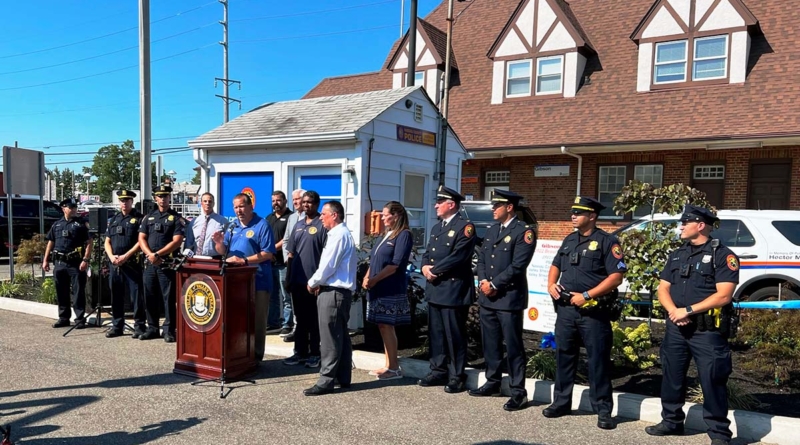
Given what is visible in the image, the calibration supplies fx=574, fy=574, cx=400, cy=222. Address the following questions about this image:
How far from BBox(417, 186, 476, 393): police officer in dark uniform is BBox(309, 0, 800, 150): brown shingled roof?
1061 cm

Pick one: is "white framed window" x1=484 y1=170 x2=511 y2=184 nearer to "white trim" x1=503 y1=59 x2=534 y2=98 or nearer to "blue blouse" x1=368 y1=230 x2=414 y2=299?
"white trim" x1=503 y1=59 x2=534 y2=98

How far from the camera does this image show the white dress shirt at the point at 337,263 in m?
5.14

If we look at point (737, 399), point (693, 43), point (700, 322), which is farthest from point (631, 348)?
point (693, 43)

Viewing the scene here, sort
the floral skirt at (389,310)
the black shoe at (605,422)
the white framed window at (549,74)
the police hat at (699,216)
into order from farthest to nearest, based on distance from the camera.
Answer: the white framed window at (549,74), the floral skirt at (389,310), the black shoe at (605,422), the police hat at (699,216)

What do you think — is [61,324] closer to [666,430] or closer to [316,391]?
[316,391]

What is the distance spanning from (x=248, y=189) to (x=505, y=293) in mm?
4804

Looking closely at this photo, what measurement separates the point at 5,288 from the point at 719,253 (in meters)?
11.0

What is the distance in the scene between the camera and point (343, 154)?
7.58 meters

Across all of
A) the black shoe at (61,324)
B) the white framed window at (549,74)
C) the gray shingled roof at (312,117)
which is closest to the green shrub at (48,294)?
the black shoe at (61,324)

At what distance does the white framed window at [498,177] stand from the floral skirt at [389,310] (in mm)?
11958

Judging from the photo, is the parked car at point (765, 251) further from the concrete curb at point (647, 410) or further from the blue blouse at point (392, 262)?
the blue blouse at point (392, 262)

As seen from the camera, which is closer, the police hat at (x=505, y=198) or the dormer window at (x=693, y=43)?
the police hat at (x=505, y=198)

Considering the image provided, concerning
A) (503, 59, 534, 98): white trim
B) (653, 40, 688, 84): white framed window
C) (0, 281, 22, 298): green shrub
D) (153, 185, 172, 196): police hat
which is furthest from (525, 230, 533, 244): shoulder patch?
(503, 59, 534, 98): white trim

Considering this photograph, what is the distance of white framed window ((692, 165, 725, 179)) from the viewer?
1432 centimetres
